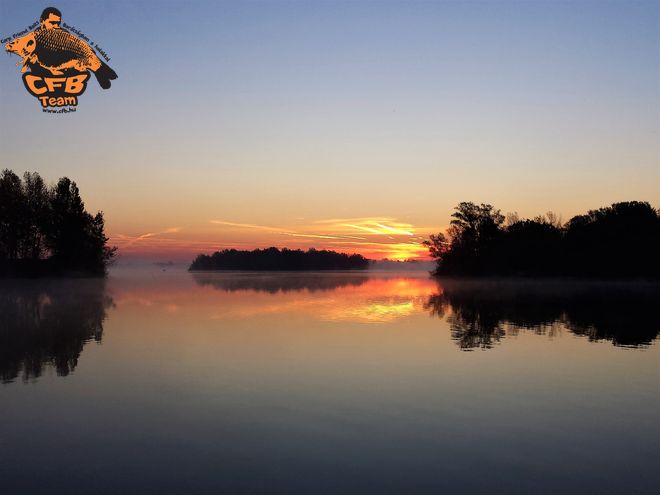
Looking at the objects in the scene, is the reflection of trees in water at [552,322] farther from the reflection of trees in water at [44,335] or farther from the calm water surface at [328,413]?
the reflection of trees in water at [44,335]

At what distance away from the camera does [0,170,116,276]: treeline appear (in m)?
97.5

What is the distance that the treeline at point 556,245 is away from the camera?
12025 cm

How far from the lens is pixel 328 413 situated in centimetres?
1480

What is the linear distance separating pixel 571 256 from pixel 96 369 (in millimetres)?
127515

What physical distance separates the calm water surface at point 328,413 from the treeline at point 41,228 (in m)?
78.8

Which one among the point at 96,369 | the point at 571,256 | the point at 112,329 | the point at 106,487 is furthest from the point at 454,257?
the point at 106,487

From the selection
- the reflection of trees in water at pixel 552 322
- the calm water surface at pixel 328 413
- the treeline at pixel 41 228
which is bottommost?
the calm water surface at pixel 328 413

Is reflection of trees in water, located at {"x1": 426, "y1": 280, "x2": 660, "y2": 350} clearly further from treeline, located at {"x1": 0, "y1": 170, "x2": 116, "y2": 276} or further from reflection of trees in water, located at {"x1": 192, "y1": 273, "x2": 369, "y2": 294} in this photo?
treeline, located at {"x1": 0, "y1": 170, "x2": 116, "y2": 276}

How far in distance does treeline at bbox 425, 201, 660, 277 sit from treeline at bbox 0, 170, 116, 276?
8701 cm

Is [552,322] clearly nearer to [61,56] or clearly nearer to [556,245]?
[61,56]

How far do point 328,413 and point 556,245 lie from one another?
131 meters

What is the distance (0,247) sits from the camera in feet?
320

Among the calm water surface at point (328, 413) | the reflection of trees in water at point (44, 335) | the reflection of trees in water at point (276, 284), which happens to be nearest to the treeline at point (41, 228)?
the reflection of trees in water at point (276, 284)

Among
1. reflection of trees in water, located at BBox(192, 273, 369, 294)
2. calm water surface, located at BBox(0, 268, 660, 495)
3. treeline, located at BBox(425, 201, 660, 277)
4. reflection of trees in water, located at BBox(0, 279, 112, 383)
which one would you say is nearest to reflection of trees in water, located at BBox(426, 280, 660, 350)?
calm water surface, located at BBox(0, 268, 660, 495)
